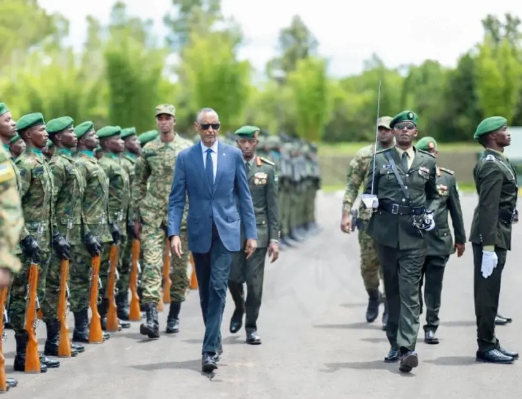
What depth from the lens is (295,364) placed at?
10.5 metres

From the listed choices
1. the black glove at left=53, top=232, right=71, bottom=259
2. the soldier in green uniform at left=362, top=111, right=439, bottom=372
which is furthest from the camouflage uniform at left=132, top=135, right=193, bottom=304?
the soldier in green uniform at left=362, top=111, right=439, bottom=372

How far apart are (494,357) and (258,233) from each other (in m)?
2.70

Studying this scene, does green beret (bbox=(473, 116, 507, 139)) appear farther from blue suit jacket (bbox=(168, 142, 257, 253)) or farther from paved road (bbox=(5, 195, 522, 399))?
blue suit jacket (bbox=(168, 142, 257, 253))

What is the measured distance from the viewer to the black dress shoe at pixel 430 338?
1186 cm

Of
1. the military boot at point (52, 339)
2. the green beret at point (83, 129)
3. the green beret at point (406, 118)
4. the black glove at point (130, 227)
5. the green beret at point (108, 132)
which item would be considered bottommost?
the military boot at point (52, 339)

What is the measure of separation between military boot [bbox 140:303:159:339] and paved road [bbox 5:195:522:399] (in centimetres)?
15

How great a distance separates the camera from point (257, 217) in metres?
12.3

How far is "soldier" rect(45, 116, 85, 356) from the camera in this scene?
35.7 feet

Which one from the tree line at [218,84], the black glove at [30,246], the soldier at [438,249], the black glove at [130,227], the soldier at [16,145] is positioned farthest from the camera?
the tree line at [218,84]

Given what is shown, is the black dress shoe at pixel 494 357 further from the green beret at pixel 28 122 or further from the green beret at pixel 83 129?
the green beret at pixel 83 129

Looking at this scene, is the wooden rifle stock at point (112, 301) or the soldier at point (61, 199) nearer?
the soldier at point (61, 199)

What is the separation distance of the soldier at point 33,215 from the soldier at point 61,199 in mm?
471

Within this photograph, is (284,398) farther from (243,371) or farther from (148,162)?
(148,162)

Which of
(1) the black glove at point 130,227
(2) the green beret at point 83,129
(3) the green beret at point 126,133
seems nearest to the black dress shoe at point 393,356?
(2) the green beret at point 83,129
